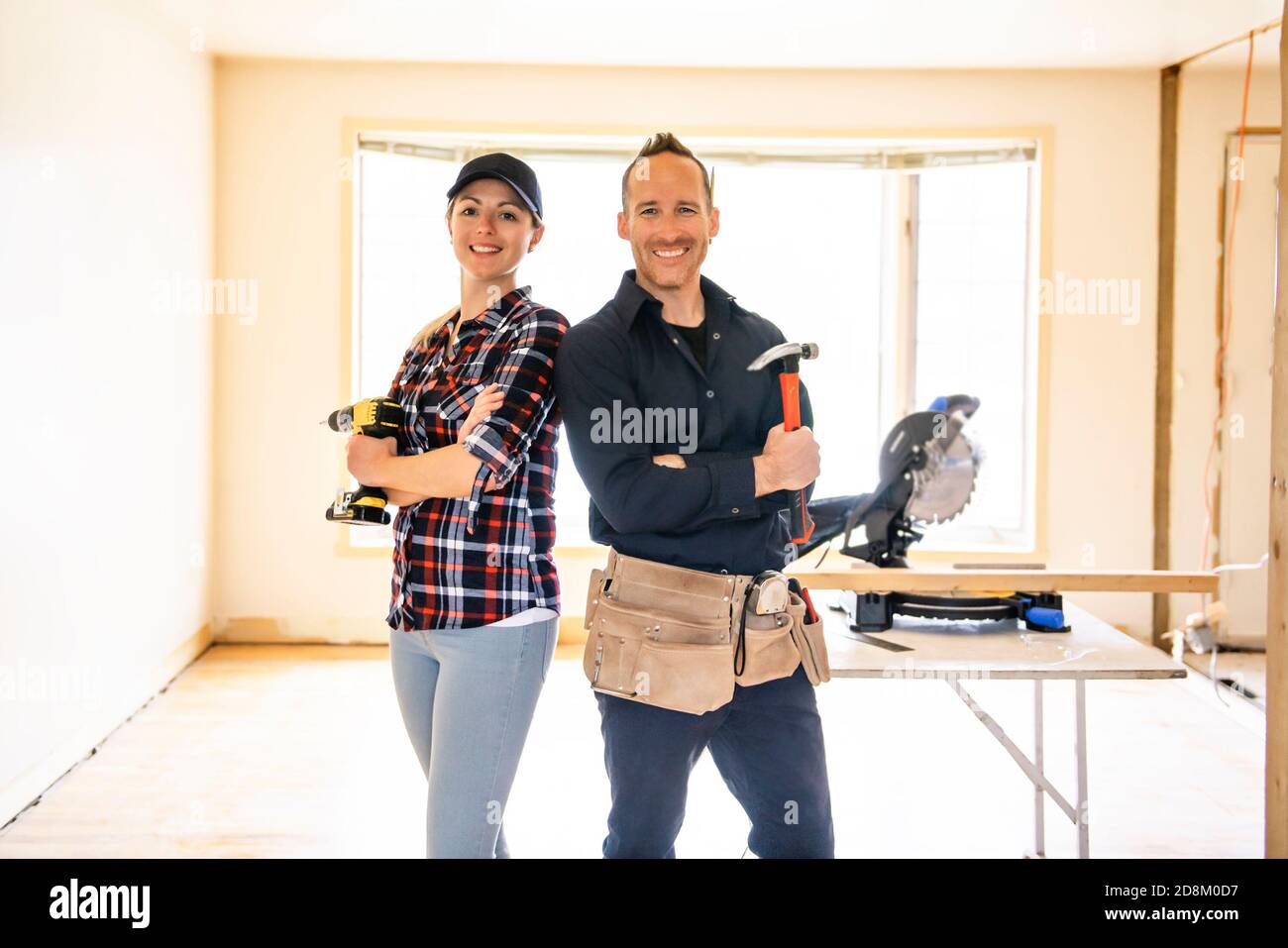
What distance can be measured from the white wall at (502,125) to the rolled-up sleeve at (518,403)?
3.47m

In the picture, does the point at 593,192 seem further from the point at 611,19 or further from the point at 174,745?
the point at 174,745

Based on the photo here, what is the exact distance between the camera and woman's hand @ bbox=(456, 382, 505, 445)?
154 cm

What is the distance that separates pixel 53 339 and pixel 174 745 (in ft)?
4.58

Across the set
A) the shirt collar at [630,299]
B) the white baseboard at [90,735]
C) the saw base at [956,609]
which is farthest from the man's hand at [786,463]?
the white baseboard at [90,735]

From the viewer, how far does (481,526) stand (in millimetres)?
1585

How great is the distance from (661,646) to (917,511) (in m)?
1.16

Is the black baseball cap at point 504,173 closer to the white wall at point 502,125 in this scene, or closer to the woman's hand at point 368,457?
the woman's hand at point 368,457

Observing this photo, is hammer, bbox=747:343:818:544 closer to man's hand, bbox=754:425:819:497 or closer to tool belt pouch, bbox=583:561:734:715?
man's hand, bbox=754:425:819:497

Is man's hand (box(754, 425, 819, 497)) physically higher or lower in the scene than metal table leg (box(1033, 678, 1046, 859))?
higher

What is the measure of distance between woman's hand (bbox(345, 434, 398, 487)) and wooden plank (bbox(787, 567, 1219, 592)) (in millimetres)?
1018

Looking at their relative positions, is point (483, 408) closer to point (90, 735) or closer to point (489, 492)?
point (489, 492)
